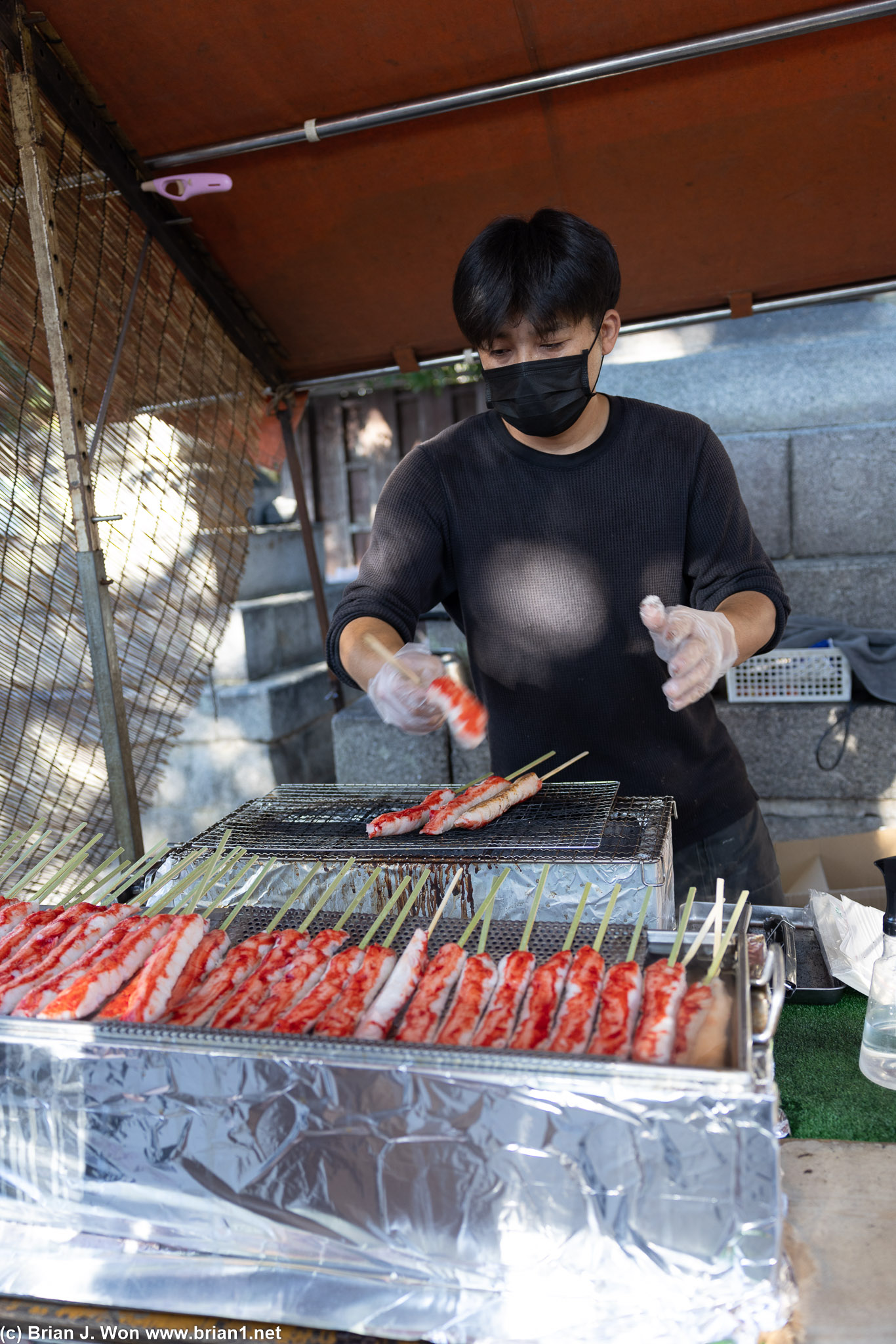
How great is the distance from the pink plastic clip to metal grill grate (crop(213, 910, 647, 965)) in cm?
238

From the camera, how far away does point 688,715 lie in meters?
2.77

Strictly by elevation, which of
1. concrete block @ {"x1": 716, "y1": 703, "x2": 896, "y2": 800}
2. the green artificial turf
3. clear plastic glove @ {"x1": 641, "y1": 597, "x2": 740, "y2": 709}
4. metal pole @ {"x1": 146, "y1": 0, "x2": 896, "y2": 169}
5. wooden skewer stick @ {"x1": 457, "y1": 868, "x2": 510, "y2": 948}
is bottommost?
the green artificial turf

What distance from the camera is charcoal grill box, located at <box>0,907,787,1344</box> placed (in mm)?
1238

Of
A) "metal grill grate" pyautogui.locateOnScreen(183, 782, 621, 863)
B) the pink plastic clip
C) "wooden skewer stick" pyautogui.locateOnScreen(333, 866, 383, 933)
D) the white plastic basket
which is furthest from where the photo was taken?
the white plastic basket

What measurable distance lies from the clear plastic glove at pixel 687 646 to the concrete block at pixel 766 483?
3.54 metres

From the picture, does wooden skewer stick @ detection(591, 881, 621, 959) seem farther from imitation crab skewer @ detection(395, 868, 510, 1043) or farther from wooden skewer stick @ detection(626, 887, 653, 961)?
imitation crab skewer @ detection(395, 868, 510, 1043)

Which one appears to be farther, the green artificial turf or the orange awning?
the orange awning

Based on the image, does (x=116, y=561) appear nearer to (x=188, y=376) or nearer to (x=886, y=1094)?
(x=188, y=376)

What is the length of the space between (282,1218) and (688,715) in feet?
5.95

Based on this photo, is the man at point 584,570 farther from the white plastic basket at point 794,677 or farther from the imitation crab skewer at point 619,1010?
the white plastic basket at point 794,677

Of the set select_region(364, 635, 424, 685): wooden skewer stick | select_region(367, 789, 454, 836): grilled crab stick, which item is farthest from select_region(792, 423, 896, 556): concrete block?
select_region(367, 789, 454, 836): grilled crab stick

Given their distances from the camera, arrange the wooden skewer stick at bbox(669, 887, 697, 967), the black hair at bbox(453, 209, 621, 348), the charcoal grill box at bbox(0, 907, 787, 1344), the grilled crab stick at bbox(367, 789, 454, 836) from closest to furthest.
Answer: the charcoal grill box at bbox(0, 907, 787, 1344)
the wooden skewer stick at bbox(669, 887, 697, 967)
the grilled crab stick at bbox(367, 789, 454, 836)
the black hair at bbox(453, 209, 621, 348)

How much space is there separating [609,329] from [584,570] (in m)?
0.71

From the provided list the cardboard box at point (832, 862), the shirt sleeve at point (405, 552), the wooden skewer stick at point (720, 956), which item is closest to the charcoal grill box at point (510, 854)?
the wooden skewer stick at point (720, 956)
